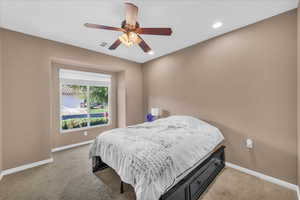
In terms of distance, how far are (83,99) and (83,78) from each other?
694 mm

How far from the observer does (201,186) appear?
1841 mm

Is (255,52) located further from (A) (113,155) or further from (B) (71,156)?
(B) (71,156)

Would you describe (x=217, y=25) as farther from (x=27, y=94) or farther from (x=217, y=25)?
(x=27, y=94)

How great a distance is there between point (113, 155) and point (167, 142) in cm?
85

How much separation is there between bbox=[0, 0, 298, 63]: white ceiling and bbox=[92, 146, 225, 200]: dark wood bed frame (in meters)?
2.43

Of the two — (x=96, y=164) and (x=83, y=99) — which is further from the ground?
(x=83, y=99)

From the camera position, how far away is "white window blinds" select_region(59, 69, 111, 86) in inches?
143

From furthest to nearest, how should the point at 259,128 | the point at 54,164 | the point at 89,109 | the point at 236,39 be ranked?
the point at 89,109
the point at 54,164
the point at 236,39
the point at 259,128

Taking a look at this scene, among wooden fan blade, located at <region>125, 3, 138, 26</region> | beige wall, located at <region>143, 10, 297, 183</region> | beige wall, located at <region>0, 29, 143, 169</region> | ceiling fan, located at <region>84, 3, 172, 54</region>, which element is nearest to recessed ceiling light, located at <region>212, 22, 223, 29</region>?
beige wall, located at <region>143, 10, 297, 183</region>

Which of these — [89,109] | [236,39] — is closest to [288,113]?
[236,39]

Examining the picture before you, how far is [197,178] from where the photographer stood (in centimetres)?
176

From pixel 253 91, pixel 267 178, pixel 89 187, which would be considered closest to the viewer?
pixel 89 187

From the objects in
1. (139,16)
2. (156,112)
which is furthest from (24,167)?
→ (139,16)

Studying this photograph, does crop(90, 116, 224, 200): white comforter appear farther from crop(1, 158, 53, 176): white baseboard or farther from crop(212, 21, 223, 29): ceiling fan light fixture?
crop(212, 21, 223, 29): ceiling fan light fixture
